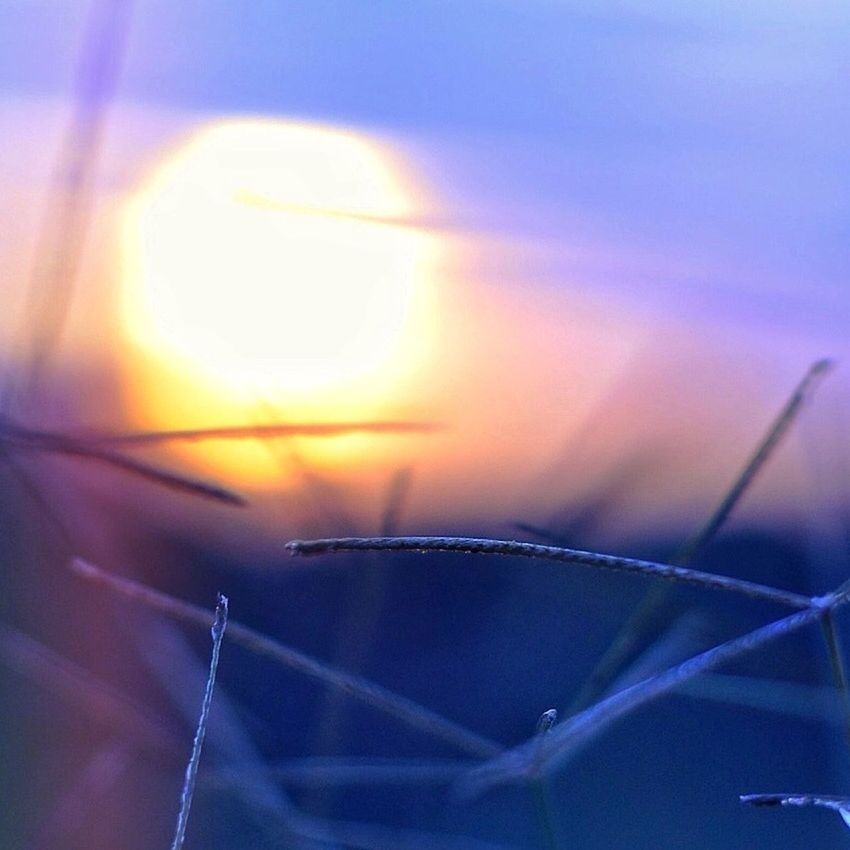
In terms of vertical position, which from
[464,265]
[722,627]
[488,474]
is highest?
[464,265]

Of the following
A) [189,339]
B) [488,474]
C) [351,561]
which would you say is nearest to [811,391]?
[488,474]

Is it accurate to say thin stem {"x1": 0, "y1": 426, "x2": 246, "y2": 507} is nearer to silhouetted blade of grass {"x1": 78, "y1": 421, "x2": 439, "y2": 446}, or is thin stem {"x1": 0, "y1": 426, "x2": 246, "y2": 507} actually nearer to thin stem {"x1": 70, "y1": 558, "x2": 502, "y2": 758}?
silhouetted blade of grass {"x1": 78, "y1": 421, "x2": 439, "y2": 446}

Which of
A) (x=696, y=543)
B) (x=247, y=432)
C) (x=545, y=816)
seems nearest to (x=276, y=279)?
(x=247, y=432)

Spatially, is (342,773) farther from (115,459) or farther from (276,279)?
(276,279)

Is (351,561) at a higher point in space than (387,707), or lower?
higher

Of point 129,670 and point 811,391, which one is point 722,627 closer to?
point 811,391

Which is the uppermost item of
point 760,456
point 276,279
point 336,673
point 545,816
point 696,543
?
point 276,279

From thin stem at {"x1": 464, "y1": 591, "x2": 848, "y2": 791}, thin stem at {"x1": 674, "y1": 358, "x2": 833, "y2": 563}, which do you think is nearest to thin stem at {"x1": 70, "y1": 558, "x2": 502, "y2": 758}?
thin stem at {"x1": 464, "y1": 591, "x2": 848, "y2": 791}
